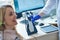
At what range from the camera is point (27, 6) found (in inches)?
76.9

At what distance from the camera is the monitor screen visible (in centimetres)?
187

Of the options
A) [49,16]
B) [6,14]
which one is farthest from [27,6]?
[6,14]

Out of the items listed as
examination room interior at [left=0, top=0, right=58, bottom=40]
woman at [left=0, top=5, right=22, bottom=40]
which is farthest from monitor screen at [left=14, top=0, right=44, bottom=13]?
woman at [left=0, top=5, right=22, bottom=40]

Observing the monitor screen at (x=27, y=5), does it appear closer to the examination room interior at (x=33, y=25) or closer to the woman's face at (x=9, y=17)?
the examination room interior at (x=33, y=25)

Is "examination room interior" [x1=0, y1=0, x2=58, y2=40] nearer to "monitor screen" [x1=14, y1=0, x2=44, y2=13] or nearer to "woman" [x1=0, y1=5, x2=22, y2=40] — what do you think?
"monitor screen" [x1=14, y1=0, x2=44, y2=13]

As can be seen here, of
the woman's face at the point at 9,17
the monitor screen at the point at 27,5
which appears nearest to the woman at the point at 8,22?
the woman's face at the point at 9,17

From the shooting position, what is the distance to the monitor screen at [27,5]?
6.13 feet

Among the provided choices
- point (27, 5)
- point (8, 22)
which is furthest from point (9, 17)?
point (27, 5)

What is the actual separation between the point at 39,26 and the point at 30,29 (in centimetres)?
24

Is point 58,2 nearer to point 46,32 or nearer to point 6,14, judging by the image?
point 46,32

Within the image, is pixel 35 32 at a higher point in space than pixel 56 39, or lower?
higher

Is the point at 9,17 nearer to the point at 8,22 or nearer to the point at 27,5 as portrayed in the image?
the point at 8,22

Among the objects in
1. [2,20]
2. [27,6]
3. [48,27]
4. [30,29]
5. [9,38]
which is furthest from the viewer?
[27,6]

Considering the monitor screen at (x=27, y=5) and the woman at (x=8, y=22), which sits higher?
the monitor screen at (x=27, y=5)
